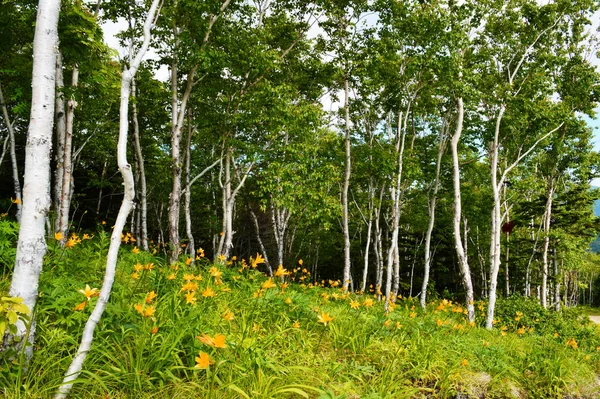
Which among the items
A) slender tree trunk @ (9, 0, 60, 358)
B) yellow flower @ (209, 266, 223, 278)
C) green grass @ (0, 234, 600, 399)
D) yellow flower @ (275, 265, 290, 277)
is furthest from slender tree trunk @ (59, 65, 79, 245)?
yellow flower @ (275, 265, 290, 277)

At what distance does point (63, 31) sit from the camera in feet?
16.3

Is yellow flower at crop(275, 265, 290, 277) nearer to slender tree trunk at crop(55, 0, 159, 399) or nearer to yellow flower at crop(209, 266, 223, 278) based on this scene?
yellow flower at crop(209, 266, 223, 278)

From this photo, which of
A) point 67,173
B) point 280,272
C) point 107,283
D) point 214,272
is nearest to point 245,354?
point 280,272

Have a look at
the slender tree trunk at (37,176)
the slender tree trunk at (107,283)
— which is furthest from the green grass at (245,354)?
the slender tree trunk at (37,176)

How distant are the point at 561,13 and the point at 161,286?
13665 mm

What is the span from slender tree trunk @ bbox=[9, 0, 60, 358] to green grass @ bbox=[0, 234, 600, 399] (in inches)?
17.9

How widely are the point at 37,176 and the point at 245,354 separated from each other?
78.7 inches

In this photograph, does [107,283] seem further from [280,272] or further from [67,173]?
[67,173]

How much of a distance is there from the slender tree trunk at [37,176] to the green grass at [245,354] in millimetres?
454

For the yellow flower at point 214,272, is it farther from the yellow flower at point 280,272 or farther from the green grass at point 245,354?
the yellow flower at point 280,272

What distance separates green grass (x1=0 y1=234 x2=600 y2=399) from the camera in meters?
2.28

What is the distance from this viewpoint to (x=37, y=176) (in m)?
2.17

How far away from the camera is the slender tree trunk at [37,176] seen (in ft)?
6.95

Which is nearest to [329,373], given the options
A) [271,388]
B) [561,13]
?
[271,388]
